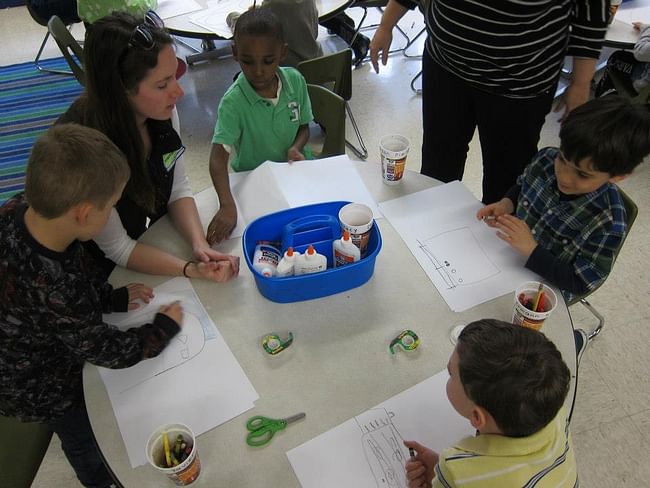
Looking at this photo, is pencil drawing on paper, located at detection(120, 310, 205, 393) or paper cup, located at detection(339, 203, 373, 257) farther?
paper cup, located at detection(339, 203, 373, 257)

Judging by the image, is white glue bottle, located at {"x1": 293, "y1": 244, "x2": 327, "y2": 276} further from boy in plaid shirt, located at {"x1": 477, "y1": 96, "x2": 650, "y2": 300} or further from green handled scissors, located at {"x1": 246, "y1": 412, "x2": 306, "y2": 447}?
boy in plaid shirt, located at {"x1": 477, "y1": 96, "x2": 650, "y2": 300}

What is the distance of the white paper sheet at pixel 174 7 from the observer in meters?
2.96

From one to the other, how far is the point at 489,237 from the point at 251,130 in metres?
0.96

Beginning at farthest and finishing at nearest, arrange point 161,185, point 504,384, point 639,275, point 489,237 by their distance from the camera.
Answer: point 639,275 < point 161,185 < point 489,237 < point 504,384

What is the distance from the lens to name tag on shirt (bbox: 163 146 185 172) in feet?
4.88

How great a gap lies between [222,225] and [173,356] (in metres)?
0.44

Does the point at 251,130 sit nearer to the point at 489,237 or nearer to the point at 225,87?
the point at 489,237

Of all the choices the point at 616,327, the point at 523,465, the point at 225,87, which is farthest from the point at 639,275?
the point at 225,87

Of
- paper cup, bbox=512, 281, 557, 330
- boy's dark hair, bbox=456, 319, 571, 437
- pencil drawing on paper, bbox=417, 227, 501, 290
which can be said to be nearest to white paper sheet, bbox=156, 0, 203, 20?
pencil drawing on paper, bbox=417, 227, 501, 290

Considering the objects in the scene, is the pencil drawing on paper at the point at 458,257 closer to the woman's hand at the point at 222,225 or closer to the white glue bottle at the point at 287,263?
the white glue bottle at the point at 287,263

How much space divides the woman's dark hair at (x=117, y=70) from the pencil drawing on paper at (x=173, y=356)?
0.54m

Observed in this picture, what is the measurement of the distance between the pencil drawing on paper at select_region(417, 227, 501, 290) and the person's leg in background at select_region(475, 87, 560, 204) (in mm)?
511

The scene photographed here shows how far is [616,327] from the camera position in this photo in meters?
2.12

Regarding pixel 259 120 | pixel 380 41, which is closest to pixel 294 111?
pixel 259 120
